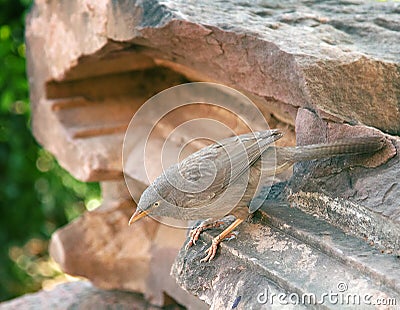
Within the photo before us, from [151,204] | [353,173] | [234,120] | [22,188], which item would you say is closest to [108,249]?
[234,120]

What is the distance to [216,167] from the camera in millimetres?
1988

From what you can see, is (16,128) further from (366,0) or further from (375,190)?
(375,190)

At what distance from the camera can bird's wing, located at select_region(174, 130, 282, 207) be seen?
1.97 meters

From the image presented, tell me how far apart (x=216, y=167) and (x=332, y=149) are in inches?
12.9

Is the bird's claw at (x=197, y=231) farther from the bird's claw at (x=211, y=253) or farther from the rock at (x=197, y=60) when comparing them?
the rock at (x=197, y=60)

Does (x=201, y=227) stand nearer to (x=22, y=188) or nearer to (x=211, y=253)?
(x=211, y=253)

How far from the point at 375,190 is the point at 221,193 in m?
0.42

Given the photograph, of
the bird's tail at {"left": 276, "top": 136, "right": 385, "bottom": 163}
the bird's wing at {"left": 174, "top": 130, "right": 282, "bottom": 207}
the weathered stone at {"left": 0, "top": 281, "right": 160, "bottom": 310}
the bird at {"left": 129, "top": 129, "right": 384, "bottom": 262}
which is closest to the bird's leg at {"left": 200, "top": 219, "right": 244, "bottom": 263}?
the bird at {"left": 129, "top": 129, "right": 384, "bottom": 262}

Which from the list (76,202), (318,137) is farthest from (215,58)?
(76,202)

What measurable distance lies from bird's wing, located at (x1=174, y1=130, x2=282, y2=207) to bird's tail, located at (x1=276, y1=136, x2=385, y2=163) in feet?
0.22

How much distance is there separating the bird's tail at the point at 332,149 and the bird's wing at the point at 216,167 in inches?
2.7

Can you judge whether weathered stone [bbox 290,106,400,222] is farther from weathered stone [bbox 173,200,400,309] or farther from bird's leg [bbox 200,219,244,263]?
bird's leg [bbox 200,219,244,263]

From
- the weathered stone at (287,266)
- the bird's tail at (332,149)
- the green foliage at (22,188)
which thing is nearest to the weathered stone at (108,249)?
the green foliage at (22,188)

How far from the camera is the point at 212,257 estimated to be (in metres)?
1.97
